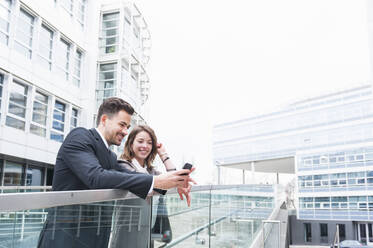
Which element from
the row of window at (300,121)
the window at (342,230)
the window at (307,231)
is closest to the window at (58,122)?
the row of window at (300,121)

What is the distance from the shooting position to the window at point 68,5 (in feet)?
46.7

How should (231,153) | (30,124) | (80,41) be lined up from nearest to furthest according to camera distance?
(30,124)
(80,41)
(231,153)

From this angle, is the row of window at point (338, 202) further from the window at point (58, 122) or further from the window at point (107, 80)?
the window at point (58, 122)

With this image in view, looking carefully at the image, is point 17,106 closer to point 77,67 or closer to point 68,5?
point 77,67

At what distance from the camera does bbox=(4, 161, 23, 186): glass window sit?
455 inches

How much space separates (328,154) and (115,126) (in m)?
45.1

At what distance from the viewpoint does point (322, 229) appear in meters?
45.0

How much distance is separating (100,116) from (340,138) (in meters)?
45.7

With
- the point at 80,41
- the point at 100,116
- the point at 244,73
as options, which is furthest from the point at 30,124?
the point at 244,73

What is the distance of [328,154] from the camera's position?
43.7m

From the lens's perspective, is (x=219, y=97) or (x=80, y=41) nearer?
(x=80, y=41)

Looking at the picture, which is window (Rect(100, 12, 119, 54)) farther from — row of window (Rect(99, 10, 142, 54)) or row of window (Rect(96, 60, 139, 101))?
row of window (Rect(96, 60, 139, 101))

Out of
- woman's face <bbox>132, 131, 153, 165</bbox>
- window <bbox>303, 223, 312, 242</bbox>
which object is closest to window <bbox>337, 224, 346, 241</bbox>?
window <bbox>303, 223, 312, 242</bbox>

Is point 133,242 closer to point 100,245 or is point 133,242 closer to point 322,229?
point 100,245
